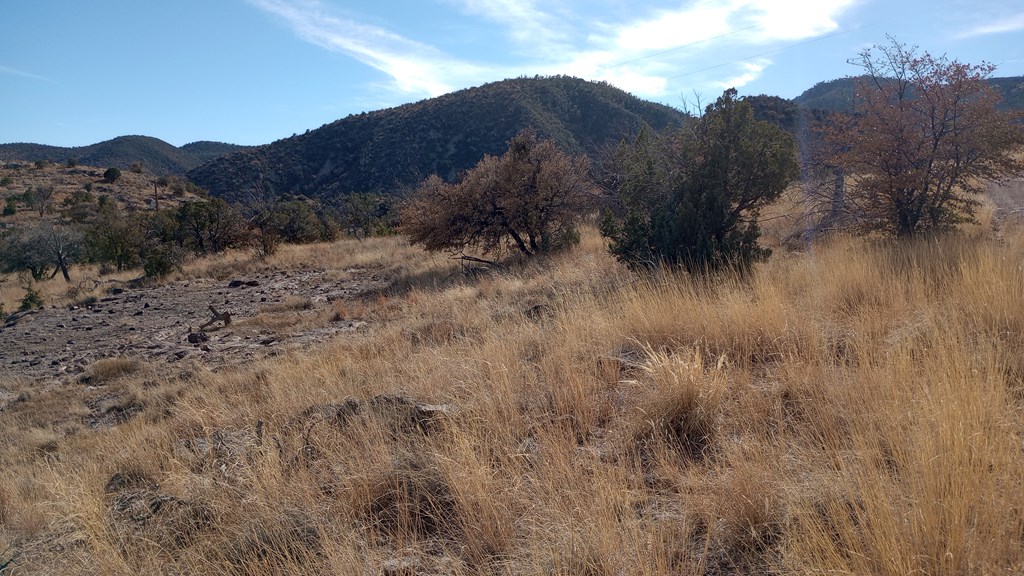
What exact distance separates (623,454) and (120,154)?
259ft

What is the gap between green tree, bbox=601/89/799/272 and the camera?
8484 mm

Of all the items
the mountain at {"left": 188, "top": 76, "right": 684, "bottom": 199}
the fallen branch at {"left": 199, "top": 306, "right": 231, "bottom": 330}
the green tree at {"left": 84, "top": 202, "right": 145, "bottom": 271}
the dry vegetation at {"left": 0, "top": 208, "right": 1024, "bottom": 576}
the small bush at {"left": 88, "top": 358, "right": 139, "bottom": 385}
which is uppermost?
the mountain at {"left": 188, "top": 76, "right": 684, "bottom": 199}

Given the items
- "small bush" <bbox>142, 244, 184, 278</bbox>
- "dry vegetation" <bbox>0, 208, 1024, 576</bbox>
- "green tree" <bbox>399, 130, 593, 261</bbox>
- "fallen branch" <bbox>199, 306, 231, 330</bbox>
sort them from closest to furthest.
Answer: "dry vegetation" <bbox>0, 208, 1024, 576</bbox>
"fallen branch" <bbox>199, 306, 231, 330</bbox>
"green tree" <bbox>399, 130, 593, 261</bbox>
"small bush" <bbox>142, 244, 184, 278</bbox>

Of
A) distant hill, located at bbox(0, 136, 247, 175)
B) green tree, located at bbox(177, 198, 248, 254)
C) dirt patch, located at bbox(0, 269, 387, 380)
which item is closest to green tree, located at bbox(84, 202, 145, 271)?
green tree, located at bbox(177, 198, 248, 254)

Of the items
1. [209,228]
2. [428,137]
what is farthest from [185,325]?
[428,137]

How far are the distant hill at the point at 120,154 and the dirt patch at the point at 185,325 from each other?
55.2 m

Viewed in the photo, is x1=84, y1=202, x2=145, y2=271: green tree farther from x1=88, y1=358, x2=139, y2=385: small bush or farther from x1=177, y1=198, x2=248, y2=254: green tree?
x1=88, y1=358, x2=139, y2=385: small bush

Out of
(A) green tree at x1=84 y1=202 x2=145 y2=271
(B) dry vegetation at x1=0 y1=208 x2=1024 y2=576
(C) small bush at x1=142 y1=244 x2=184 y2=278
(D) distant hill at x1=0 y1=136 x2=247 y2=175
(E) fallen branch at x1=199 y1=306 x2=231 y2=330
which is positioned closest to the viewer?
(B) dry vegetation at x1=0 y1=208 x2=1024 y2=576

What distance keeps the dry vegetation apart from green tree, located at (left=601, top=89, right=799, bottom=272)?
218cm

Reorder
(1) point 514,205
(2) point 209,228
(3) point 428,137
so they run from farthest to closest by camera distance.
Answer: (3) point 428,137
(2) point 209,228
(1) point 514,205

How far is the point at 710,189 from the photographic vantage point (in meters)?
8.76

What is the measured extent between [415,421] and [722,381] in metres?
2.14

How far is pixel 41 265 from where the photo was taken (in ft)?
80.1

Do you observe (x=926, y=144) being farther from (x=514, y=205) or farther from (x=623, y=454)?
(x=514, y=205)
